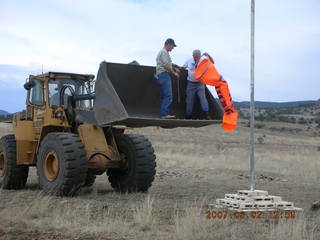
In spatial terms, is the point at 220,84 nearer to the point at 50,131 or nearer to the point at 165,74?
the point at 165,74

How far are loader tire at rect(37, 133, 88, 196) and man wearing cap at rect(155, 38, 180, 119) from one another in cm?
190

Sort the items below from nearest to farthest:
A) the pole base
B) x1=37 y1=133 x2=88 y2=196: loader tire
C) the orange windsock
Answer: the pole base, the orange windsock, x1=37 y1=133 x2=88 y2=196: loader tire

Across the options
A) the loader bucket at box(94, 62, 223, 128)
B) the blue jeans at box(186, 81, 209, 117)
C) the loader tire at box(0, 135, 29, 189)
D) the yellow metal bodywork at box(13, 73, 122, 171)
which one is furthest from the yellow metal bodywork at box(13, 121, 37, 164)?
the blue jeans at box(186, 81, 209, 117)

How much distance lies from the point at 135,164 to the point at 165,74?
2.51 m

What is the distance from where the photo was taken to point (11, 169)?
13953mm

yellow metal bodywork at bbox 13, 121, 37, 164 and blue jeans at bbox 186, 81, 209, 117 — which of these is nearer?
blue jeans at bbox 186, 81, 209, 117

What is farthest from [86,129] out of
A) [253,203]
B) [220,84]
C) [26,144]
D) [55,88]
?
[253,203]

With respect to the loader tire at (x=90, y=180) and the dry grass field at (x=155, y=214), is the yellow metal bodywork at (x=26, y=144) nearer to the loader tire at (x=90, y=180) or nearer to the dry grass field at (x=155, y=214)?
the dry grass field at (x=155, y=214)

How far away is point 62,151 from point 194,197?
300 centimetres

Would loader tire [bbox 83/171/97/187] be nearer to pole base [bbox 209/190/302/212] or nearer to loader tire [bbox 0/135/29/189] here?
loader tire [bbox 0/135/29/189]

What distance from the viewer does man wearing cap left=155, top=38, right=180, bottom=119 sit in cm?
1133

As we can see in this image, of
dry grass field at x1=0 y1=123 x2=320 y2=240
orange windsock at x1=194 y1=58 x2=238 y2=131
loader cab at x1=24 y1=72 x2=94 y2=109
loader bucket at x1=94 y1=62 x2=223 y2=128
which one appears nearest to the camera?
dry grass field at x1=0 y1=123 x2=320 y2=240

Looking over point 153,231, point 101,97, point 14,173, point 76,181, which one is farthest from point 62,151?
point 153,231

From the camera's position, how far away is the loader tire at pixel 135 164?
13.0m
